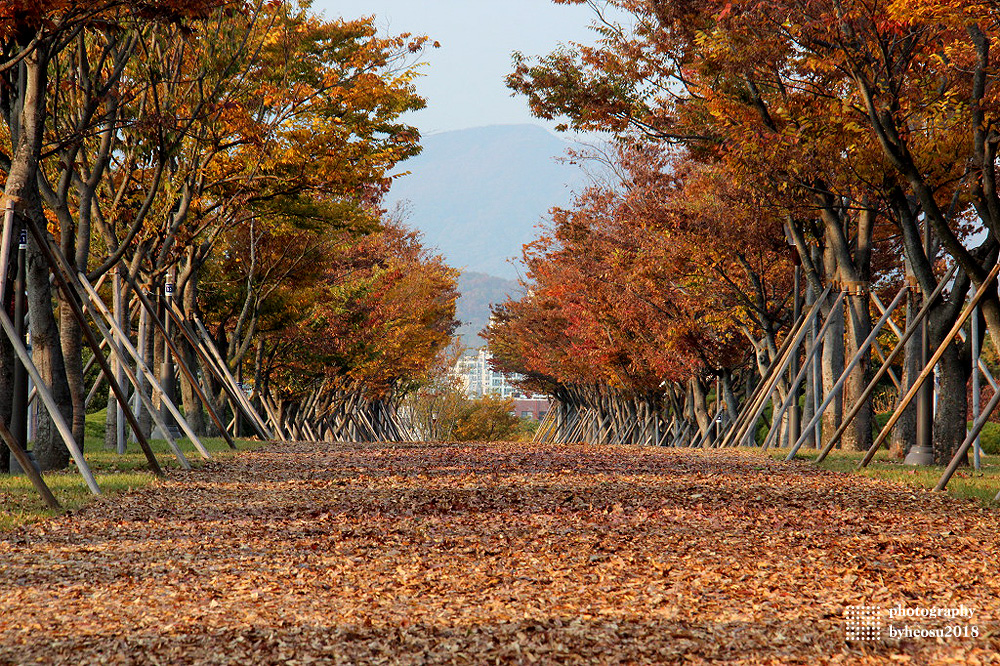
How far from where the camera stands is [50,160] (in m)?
16.9

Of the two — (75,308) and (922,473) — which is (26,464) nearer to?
(75,308)

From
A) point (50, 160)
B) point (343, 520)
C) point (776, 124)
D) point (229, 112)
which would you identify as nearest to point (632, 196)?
point (776, 124)

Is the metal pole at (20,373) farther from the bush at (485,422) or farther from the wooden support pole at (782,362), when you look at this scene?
the bush at (485,422)

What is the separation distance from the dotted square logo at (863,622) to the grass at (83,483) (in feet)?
21.9

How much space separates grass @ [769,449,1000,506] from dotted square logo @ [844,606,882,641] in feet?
15.7

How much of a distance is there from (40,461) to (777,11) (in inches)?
448

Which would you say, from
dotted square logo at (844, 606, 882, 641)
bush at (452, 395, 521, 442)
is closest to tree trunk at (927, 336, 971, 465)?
dotted square logo at (844, 606, 882, 641)

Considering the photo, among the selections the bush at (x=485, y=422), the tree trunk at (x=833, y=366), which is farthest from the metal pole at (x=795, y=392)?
the bush at (x=485, y=422)

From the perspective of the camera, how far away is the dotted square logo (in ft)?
16.5

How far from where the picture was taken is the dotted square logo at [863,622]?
504cm

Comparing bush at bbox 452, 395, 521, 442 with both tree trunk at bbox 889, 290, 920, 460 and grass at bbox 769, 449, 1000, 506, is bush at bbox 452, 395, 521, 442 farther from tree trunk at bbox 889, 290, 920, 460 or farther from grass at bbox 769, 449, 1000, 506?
grass at bbox 769, 449, 1000, 506

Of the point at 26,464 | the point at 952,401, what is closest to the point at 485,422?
the point at 952,401

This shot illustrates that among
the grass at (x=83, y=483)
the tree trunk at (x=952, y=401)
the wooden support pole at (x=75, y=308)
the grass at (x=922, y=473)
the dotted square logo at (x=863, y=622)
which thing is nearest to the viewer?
the dotted square logo at (x=863, y=622)

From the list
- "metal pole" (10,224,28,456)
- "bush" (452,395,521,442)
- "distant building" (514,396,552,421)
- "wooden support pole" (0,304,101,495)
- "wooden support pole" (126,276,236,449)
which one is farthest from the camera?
"distant building" (514,396,552,421)
